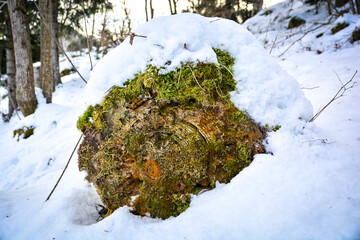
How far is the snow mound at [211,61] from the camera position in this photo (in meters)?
1.58

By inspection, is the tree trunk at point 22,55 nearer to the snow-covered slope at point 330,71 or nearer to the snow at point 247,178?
the snow at point 247,178

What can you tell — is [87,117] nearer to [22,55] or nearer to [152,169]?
[152,169]

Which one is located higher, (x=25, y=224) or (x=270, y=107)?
(x=270, y=107)

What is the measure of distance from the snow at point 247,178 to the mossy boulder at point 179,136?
0.32 feet

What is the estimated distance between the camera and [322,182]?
1.19 meters

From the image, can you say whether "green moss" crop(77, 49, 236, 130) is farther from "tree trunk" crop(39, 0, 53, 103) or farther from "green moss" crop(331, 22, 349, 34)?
→ "green moss" crop(331, 22, 349, 34)

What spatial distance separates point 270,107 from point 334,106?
1.81 m

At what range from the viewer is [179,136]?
1589mm

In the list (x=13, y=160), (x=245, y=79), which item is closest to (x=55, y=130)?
(x=13, y=160)

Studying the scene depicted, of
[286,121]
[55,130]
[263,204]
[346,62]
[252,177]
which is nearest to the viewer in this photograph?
[263,204]

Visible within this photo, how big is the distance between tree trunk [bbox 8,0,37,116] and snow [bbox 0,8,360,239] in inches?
176

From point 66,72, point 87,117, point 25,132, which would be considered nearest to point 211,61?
point 87,117

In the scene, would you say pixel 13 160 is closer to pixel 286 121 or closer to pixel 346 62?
pixel 286 121

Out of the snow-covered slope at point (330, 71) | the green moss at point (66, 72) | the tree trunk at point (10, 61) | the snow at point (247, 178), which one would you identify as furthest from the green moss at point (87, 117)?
the green moss at point (66, 72)
